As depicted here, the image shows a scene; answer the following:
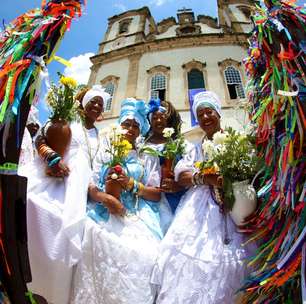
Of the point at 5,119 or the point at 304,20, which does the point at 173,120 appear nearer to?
the point at 304,20

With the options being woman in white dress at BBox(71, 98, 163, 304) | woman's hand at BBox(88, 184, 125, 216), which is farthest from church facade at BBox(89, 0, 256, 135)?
woman's hand at BBox(88, 184, 125, 216)

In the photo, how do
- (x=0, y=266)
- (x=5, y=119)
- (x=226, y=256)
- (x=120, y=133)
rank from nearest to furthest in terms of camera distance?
(x=0, y=266), (x=5, y=119), (x=226, y=256), (x=120, y=133)

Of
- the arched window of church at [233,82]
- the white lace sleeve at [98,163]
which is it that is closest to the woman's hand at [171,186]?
the white lace sleeve at [98,163]

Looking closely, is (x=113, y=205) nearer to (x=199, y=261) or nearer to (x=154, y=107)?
(x=199, y=261)

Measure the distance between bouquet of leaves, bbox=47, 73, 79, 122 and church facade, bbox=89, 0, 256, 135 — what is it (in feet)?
35.4

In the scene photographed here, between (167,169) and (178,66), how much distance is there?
14464 millimetres

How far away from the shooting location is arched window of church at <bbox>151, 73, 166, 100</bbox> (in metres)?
15.4

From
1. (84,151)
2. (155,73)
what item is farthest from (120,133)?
(155,73)

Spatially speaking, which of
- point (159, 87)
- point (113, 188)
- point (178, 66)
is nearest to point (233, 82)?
point (178, 66)

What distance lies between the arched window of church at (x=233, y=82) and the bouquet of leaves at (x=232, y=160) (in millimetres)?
13809

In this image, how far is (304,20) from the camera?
1.43 m

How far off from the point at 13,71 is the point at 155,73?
1518 cm

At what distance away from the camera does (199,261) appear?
183 cm

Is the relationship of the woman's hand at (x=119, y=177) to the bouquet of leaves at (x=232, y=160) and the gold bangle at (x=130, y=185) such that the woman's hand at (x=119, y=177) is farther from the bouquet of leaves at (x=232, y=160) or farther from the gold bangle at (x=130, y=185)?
the bouquet of leaves at (x=232, y=160)
